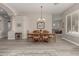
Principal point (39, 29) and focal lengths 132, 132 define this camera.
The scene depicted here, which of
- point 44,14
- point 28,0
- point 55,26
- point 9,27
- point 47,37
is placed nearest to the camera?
point 28,0

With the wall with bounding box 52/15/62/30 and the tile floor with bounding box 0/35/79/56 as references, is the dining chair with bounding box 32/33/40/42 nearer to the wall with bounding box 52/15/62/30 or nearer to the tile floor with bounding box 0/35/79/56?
the tile floor with bounding box 0/35/79/56

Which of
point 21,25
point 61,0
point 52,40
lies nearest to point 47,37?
point 52,40

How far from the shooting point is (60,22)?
1012 cm

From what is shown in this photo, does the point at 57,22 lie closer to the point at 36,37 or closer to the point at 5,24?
the point at 36,37

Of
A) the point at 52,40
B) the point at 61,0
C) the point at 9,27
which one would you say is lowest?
the point at 52,40

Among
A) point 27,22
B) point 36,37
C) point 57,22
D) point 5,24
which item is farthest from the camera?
point 5,24

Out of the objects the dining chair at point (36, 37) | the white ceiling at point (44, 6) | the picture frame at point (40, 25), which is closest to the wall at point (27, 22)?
the picture frame at point (40, 25)

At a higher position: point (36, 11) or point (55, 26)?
point (36, 11)

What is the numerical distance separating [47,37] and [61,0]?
6.58 m

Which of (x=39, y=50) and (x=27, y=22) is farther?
(x=27, y=22)

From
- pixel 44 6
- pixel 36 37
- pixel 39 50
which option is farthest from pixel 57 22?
pixel 39 50

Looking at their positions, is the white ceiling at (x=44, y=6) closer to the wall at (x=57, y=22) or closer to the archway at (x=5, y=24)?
the wall at (x=57, y=22)

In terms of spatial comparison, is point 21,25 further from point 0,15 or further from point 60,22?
point 60,22

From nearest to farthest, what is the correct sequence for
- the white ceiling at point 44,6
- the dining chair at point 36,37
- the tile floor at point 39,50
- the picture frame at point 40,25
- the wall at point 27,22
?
the tile floor at point 39,50 < the white ceiling at point 44,6 < the dining chair at point 36,37 < the wall at point 27,22 < the picture frame at point 40,25
